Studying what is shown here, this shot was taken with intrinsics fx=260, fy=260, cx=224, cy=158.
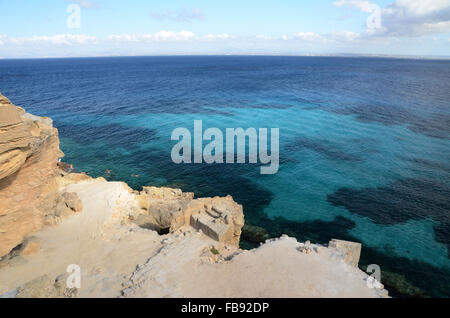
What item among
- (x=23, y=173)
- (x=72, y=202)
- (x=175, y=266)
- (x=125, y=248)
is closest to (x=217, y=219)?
(x=175, y=266)

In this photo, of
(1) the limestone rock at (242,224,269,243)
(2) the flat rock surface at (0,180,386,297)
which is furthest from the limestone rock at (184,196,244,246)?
(1) the limestone rock at (242,224,269,243)

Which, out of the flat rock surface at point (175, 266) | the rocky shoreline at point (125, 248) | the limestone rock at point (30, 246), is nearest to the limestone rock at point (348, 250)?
the rocky shoreline at point (125, 248)

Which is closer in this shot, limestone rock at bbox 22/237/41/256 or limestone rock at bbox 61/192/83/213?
limestone rock at bbox 22/237/41/256

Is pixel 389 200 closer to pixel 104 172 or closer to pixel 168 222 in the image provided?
pixel 168 222

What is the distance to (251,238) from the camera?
2420 cm

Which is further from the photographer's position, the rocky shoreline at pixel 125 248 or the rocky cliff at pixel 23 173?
the rocky cliff at pixel 23 173

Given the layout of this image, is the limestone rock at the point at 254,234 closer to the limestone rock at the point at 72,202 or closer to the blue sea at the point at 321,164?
the blue sea at the point at 321,164

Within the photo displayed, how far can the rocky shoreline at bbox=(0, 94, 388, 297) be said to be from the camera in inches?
571

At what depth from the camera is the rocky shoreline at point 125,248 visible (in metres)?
14.5

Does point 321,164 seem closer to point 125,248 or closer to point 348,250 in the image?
point 348,250

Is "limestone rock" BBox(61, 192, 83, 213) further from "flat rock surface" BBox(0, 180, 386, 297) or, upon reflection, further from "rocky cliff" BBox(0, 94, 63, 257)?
"flat rock surface" BBox(0, 180, 386, 297)

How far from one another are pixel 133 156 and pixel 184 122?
58.1 feet

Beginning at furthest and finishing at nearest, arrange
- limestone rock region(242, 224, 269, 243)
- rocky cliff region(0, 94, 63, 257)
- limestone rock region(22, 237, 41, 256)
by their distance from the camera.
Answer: limestone rock region(242, 224, 269, 243), limestone rock region(22, 237, 41, 256), rocky cliff region(0, 94, 63, 257)

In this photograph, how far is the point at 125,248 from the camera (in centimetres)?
1820
